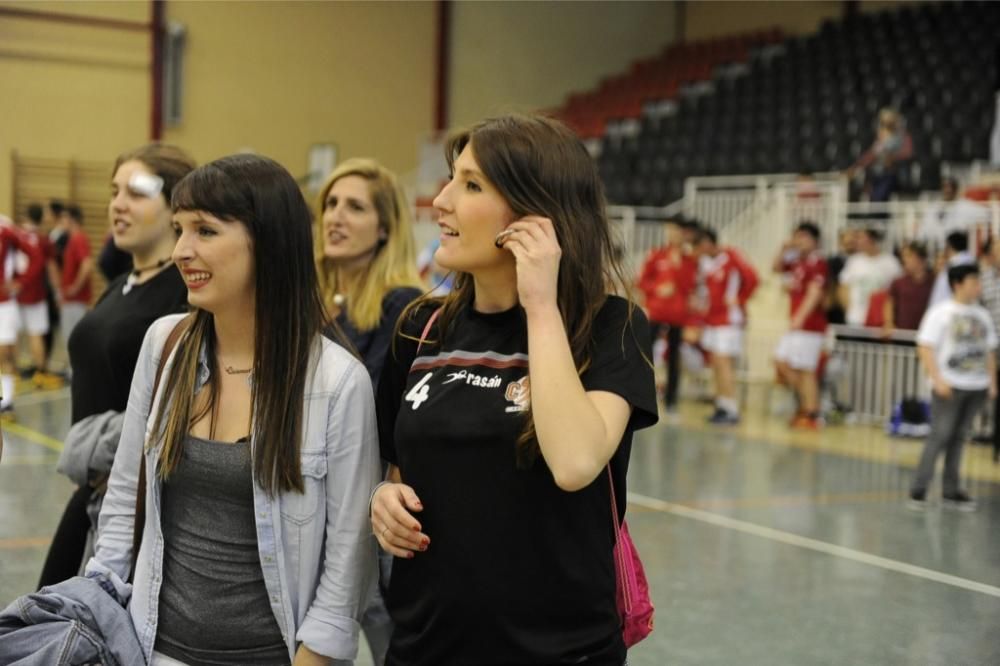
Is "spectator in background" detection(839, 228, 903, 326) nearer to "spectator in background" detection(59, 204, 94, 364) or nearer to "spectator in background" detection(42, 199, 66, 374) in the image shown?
"spectator in background" detection(59, 204, 94, 364)

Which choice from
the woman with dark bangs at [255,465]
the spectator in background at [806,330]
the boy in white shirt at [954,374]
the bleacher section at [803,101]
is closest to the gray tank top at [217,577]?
the woman with dark bangs at [255,465]

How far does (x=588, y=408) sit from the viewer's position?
1.93 m

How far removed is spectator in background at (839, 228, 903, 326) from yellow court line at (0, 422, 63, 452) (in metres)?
7.95

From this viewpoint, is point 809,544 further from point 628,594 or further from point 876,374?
point 876,374

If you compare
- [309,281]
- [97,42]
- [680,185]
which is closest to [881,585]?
[309,281]

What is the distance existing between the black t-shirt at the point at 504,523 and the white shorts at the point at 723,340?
34.4ft

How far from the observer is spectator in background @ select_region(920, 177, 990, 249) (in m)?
12.5

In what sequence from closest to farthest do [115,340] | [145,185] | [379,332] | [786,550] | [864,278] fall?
[115,340], [145,185], [379,332], [786,550], [864,278]

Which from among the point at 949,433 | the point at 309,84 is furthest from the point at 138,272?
the point at 309,84

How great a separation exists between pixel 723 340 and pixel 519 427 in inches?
423

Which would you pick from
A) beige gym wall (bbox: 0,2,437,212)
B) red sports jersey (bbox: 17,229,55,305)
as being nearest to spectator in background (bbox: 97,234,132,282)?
red sports jersey (bbox: 17,229,55,305)

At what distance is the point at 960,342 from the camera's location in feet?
26.6

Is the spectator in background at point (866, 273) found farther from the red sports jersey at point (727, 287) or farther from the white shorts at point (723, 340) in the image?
the white shorts at point (723, 340)

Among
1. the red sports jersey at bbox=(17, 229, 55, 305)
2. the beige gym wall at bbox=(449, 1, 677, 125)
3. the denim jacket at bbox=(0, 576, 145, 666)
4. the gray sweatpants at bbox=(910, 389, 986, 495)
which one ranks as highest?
the beige gym wall at bbox=(449, 1, 677, 125)
